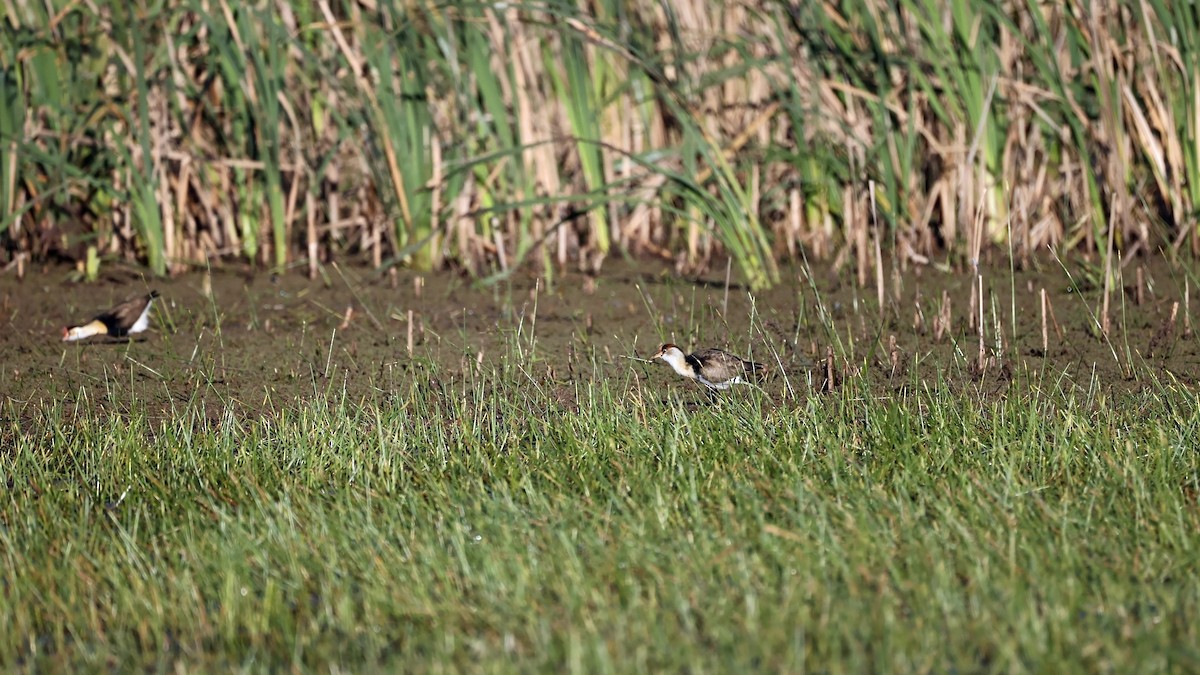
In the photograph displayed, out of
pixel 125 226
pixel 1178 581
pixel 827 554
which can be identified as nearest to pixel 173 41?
pixel 125 226

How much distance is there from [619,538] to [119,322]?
3.03m

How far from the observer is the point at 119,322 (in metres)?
5.66

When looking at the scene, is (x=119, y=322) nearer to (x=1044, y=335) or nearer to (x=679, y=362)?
(x=679, y=362)

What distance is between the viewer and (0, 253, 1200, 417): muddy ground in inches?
192

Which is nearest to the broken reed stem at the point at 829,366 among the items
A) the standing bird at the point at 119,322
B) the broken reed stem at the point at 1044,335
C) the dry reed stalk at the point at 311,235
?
the broken reed stem at the point at 1044,335

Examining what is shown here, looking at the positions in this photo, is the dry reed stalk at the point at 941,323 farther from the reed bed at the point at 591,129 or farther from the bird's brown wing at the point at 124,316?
the bird's brown wing at the point at 124,316

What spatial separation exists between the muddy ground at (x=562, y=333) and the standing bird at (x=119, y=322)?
0.07m

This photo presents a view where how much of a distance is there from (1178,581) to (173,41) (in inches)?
200

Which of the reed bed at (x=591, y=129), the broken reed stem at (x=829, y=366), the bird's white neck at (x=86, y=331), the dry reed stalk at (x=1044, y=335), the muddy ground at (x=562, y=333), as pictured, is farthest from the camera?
the reed bed at (x=591, y=129)

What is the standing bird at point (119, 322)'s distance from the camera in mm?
5594

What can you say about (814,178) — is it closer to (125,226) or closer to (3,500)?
(125,226)

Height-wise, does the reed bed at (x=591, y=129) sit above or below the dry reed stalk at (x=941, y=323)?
above

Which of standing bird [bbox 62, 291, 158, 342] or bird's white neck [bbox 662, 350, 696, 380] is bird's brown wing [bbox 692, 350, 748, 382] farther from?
standing bird [bbox 62, 291, 158, 342]

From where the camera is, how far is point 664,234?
7.52 metres
